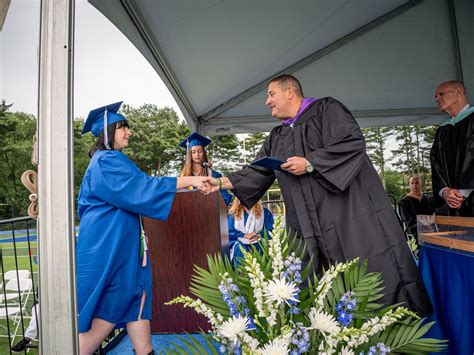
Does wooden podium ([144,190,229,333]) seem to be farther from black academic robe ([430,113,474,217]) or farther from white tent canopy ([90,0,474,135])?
black academic robe ([430,113,474,217])

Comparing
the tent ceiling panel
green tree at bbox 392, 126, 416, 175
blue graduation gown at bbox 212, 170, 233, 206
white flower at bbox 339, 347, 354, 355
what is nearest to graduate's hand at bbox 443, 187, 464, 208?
blue graduation gown at bbox 212, 170, 233, 206

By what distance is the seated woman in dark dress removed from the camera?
6.25m

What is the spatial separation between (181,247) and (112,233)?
38.7 inches

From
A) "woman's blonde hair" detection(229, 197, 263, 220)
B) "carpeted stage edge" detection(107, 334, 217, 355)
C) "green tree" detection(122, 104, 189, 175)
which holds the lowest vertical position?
"carpeted stage edge" detection(107, 334, 217, 355)

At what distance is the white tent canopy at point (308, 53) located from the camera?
414 centimetres

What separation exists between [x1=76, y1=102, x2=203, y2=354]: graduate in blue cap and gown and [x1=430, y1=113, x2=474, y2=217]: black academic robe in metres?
2.20

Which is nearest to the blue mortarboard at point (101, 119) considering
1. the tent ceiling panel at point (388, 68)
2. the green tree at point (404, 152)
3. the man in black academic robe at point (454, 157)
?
the man in black academic robe at point (454, 157)

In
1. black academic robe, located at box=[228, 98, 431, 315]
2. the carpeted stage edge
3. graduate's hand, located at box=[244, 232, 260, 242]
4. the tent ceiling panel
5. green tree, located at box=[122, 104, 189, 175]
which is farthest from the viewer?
green tree, located at box=[122, 104, 189, 175]

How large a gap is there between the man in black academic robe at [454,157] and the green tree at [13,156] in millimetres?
2821

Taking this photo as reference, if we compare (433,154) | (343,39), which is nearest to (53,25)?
(433,154)

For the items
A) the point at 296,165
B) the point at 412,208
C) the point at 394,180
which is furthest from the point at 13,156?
the point at 394,180

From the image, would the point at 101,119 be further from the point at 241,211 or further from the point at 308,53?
the point at 308,53

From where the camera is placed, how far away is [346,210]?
213cm

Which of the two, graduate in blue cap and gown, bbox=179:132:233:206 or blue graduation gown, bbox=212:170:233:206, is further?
blue graduation gown, bbox=212:170:233:206
